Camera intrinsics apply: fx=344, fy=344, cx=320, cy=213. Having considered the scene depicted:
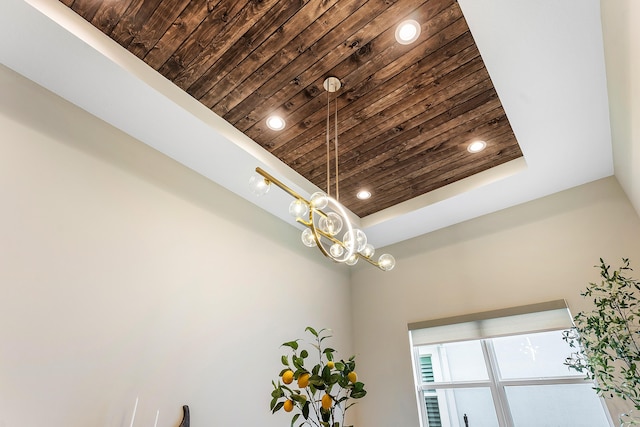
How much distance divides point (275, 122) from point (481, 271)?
2.76 meters

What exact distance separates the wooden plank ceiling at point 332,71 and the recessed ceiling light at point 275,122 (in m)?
0.05

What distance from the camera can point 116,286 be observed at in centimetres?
245

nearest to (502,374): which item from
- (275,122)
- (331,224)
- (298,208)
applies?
(331,224)

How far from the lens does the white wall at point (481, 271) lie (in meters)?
3.29

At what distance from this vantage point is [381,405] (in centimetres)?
398

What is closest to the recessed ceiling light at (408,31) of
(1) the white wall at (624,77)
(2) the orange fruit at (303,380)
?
(1) the white wall at (624,77)

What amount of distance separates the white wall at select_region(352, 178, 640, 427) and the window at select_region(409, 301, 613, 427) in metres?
0.15

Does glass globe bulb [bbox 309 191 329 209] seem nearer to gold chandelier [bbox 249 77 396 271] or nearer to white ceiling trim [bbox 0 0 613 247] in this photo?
gold chandelier [bbox 249 77 396 271]

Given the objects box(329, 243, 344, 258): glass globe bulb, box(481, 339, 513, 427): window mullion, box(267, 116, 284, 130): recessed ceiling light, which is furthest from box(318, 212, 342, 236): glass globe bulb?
box(481, 339, 513, 427): window mullion

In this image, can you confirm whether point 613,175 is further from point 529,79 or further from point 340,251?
point 340,251

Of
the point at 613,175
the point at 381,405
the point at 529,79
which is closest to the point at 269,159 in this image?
the point at 529,79

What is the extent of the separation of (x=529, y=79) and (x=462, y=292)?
2357 mm

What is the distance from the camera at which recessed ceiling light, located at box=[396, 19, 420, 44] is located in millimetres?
2211

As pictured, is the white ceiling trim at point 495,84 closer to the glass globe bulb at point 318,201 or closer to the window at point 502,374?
the glass globe bulb at point 318,201
